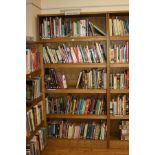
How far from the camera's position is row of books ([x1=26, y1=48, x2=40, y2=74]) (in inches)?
132

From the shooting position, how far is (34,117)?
3.60 meters

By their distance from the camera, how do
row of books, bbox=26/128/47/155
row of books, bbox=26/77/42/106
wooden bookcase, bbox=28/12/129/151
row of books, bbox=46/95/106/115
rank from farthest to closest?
1. row of books, bbox=46/95/106/115
2. wooden bookcase, bbox=28/12/129/151
3. row of books, bbox=26/77/42/106
4. row of books, bbox=26/128/47/155

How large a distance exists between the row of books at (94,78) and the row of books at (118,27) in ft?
2.05

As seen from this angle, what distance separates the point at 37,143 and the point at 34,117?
0.37m

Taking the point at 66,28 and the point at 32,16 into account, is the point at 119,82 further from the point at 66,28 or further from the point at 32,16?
the point at 32,16

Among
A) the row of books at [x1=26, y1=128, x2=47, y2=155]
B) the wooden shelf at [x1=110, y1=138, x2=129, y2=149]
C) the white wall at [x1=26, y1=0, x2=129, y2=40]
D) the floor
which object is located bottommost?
the floor

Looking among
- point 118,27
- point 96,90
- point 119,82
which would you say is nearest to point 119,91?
point 119,82

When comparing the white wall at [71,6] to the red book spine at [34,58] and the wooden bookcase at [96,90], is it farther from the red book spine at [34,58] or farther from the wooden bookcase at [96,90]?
the red book spine at [34,58]

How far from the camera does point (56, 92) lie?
13.8 feet

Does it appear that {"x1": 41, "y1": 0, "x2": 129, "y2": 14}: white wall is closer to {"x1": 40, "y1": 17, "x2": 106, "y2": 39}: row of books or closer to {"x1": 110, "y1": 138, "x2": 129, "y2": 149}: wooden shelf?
{"x1": 40, "y1": 17, "x2": 106, "y2": 39}: row of books

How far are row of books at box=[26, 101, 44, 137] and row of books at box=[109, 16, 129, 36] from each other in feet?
5.22

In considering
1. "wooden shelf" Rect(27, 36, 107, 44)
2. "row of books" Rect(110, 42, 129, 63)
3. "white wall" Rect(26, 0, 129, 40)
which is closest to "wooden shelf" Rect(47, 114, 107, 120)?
"row of books" Rect(110, 42, 129, 63)

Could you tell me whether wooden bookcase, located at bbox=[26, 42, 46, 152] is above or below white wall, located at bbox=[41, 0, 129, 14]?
below
